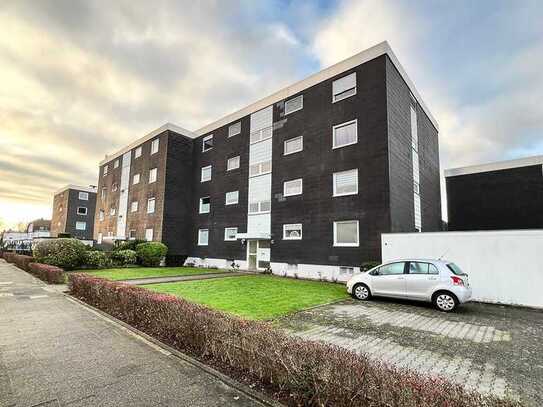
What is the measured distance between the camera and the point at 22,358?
5051 millimetres

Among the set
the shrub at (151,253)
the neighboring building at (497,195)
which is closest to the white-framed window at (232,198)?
the shrub at (151,253)

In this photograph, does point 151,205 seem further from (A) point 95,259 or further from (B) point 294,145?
(B) point 294,145

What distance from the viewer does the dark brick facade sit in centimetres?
1984

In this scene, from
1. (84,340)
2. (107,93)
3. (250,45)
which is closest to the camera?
(84,340)

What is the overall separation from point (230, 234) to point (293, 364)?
792 inches

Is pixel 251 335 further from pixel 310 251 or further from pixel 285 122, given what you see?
pixel 285 122

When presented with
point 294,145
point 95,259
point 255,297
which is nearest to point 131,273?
point 95,259

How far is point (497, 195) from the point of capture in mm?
21172

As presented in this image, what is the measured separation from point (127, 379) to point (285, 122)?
726 inches

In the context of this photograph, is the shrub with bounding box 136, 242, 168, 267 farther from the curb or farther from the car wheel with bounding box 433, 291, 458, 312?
the car wheel with bounding box 433, 291, 458, 312

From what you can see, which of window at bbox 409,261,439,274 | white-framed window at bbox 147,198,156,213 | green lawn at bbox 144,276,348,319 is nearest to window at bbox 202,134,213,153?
white-framed window at bbox 147,198,156,213

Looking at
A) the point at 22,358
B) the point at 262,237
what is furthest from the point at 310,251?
the point at 22,358

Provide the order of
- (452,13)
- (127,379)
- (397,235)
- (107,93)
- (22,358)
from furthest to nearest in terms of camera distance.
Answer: (107,93) < (397,235) < (452,13) < (22,358) < (127,379)

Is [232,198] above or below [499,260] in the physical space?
above
